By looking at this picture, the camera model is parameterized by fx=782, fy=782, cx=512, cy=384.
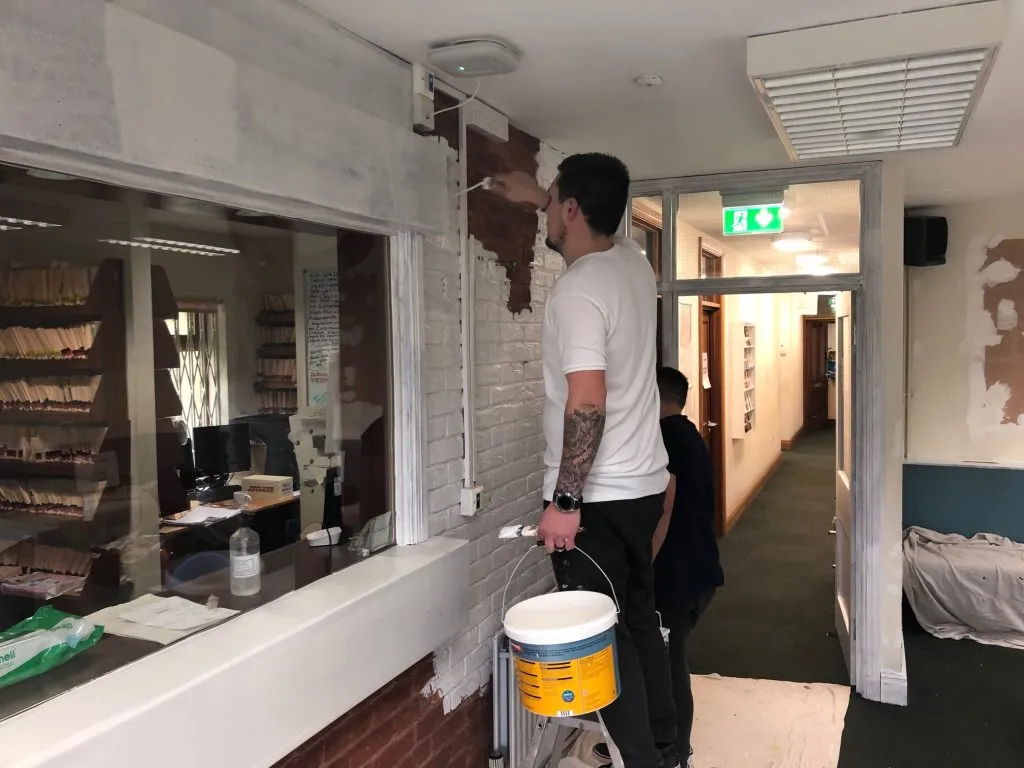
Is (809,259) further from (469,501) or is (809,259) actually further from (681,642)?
(469,501)

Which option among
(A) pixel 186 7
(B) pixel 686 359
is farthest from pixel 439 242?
(B) pixel 686 359

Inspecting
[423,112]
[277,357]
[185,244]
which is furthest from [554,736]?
[423,112]

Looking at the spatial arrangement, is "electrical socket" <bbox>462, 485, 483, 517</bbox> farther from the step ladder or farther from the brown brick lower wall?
the step ladder

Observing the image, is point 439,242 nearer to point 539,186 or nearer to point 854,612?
point 539,186

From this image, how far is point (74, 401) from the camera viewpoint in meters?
2.08

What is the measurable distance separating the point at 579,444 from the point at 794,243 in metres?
2.32

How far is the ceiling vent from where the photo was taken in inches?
77.7

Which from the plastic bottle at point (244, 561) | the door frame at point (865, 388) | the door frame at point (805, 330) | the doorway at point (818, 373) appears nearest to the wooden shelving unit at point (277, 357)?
the plastic bottle at point (244, 561)

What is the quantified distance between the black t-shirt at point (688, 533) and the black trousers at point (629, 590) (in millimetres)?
443

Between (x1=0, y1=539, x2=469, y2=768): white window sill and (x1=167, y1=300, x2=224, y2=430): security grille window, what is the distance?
1.90ft

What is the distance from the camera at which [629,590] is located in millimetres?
2154

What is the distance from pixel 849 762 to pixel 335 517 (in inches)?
87.6

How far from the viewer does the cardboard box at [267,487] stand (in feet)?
7.28

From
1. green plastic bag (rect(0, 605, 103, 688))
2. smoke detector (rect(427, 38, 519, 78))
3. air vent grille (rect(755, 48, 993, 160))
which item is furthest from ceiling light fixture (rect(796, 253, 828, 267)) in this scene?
green plastic bag (rect(0, 605, 103, 688))
